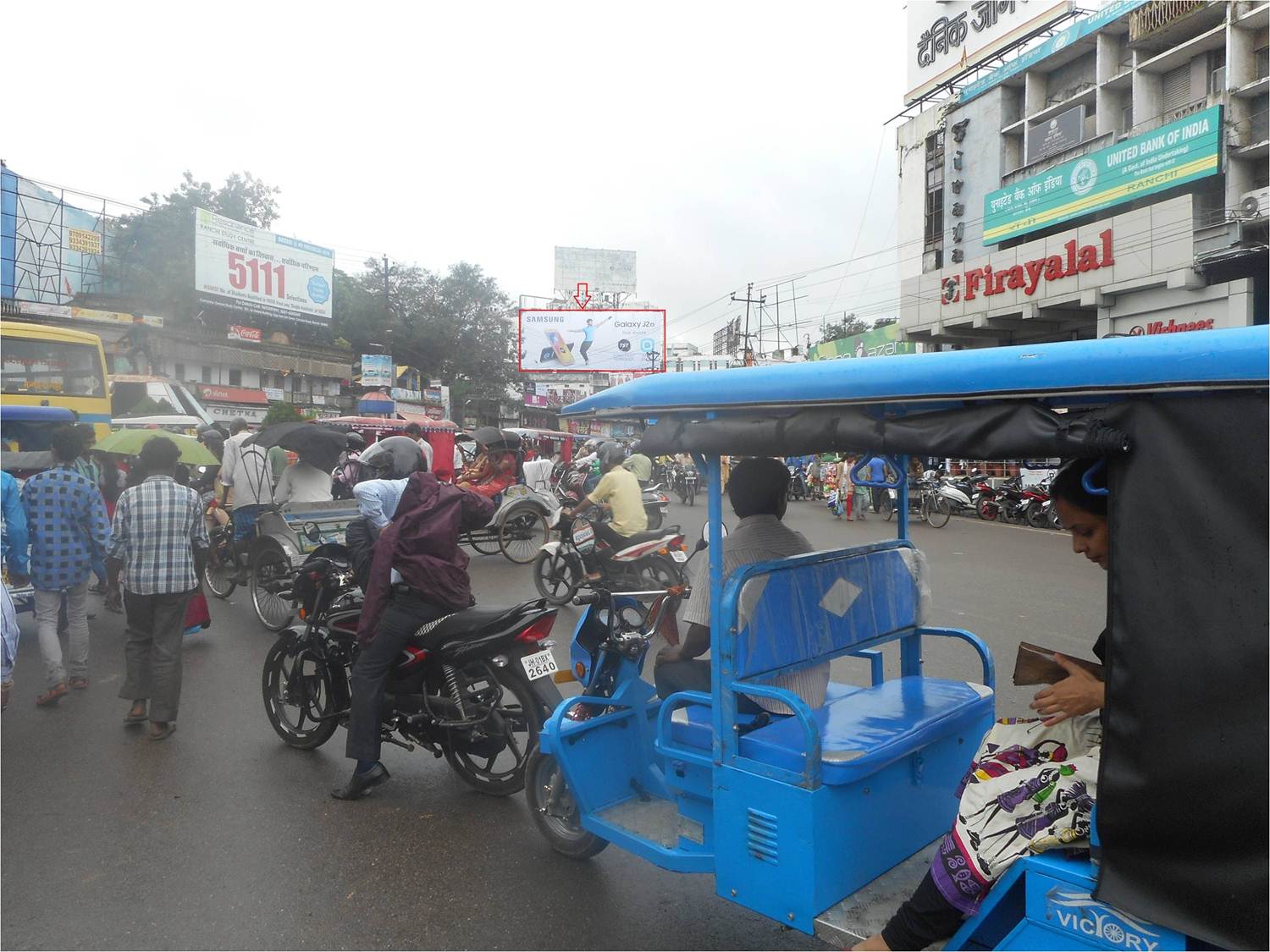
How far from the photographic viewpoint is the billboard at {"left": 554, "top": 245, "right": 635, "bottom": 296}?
187 ft

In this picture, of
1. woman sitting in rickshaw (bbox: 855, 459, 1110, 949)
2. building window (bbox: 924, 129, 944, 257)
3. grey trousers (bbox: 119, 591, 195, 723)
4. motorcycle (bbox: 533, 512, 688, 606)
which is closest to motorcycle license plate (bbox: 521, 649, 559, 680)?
woman sitting in rickshaw (bbox: 855, 459, 1110, 949)

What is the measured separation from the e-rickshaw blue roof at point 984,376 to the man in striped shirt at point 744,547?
0.70 metres

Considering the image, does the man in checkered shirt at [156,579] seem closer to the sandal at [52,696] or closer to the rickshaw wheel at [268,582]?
the sandal at [52,696]

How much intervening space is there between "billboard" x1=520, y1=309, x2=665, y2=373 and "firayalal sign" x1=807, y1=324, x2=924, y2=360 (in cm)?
766

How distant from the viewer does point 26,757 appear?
181 inches

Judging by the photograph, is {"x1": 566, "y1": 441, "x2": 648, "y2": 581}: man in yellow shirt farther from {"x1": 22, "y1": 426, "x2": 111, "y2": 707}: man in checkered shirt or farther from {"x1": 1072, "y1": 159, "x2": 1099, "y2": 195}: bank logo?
{"x1": 1072, "y1": 159, "x2": 1099, "y2": 195}: bank logo

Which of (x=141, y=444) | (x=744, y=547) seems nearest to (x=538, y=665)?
(x=744, y=547)

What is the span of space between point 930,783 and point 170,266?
46.7 metres

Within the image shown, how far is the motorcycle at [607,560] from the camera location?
8.51 meters

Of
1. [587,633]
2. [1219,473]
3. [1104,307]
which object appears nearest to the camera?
[1219,473]

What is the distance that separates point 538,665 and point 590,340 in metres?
33.3

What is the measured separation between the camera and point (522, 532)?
38.1ft

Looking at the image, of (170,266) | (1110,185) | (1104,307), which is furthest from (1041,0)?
(170,266)

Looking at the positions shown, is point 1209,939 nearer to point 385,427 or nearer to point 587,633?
point 587,633
